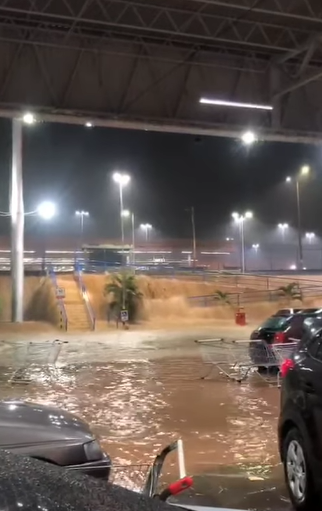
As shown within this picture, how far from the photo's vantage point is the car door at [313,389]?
16.1 feet

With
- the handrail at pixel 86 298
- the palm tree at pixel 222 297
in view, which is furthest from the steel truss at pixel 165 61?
the palm tree at pixel 222 297

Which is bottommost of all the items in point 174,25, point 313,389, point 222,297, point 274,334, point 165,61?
point 313,389

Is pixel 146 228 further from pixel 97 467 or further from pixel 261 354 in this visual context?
pixel 97 467

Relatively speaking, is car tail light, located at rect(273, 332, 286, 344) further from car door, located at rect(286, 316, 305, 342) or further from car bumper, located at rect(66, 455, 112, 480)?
car bumper, located at rect(66, 455, 112, 480)

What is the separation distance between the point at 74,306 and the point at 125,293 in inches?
112

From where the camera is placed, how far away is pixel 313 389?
507 centimetres

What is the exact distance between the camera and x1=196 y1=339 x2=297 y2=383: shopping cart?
12.8 m

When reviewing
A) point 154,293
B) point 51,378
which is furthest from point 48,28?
point 154,293

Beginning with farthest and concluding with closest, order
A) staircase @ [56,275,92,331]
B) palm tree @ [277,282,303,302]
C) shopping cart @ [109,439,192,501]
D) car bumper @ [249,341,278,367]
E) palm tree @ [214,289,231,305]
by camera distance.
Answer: palm tree @ [277,282,303,302] < palm tree @ [214,289,231,305] < staircase @ [56,275,92,331] < car bumper @ [249,341,278,367] < shopping cart @ [109,439,192,501]

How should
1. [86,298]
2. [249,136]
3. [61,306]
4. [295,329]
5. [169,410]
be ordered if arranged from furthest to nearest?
[86,298], [61,306], [249,136], [295,329], [169,410]

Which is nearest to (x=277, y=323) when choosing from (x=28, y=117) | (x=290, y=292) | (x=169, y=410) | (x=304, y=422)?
(x=169, y=410)

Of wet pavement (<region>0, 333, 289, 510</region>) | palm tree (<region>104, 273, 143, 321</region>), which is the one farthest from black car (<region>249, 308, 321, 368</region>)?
palm tree (<region>104, 273, 143, 321</region>)

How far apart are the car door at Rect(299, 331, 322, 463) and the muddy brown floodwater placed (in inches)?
→ 34.6

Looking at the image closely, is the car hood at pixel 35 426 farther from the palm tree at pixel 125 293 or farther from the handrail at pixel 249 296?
the handrail at pixel 249 296
